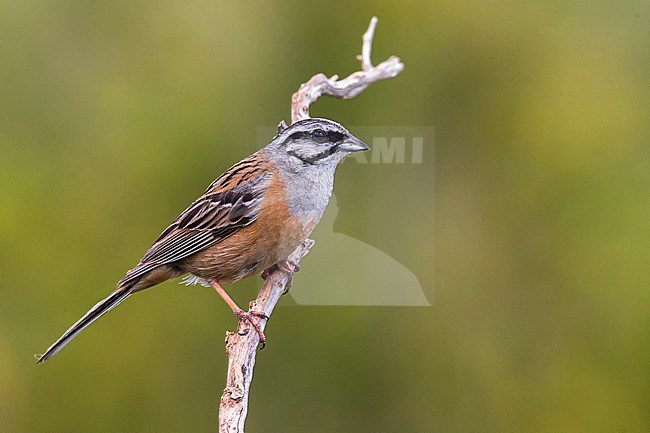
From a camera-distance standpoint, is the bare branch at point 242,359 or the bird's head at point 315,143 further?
the bird's head at point 315,143

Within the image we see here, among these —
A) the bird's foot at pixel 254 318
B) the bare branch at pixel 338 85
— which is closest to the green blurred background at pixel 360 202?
the bare branch at pixel 338 85

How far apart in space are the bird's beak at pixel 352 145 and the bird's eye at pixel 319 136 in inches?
2.7

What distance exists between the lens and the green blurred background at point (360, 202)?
15.0 ft

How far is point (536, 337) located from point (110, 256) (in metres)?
2.17

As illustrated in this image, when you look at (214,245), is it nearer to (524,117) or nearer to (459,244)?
(459,244)

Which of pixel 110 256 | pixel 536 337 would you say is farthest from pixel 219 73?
pixel 536 337

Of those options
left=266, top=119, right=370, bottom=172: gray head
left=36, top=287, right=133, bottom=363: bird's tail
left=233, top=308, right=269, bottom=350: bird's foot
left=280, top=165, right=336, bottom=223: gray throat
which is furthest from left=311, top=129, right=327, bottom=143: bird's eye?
left=36, top=287, right=133, bottom=363: bird's tail

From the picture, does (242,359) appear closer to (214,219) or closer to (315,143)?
(214,219)

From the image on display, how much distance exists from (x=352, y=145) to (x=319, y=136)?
127mm

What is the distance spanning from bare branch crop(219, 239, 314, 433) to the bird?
0.08 m

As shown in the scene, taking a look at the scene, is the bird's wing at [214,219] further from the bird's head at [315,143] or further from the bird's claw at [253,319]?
the bird's claw at [253,319]

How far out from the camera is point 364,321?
464 centimetres

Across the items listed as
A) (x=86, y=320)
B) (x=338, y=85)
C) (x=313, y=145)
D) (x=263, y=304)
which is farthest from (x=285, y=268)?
(x=338, y=85)

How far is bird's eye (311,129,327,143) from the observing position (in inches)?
133
